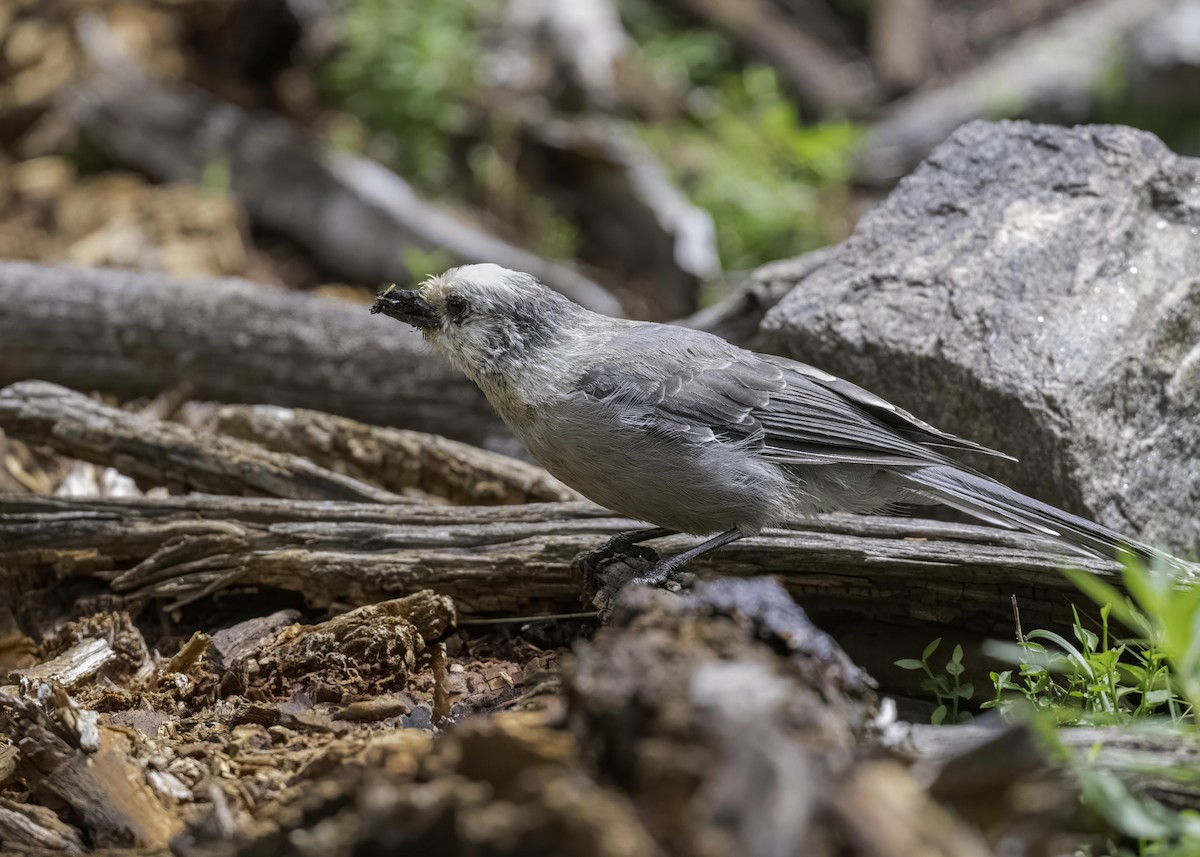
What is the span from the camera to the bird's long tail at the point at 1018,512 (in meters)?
3.77

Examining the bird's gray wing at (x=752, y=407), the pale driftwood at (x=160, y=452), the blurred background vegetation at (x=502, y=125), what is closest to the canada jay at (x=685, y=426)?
the bird's gray wing at (x=752, y=407)

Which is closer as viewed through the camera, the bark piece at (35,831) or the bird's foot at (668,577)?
the bark piece at (35,831)

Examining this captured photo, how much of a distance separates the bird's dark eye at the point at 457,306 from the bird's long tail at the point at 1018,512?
5.76ft

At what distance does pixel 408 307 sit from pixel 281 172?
4.90 metres

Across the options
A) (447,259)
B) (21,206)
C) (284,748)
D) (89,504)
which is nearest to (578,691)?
(284,748)

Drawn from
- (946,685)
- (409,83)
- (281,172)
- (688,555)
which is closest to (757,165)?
(409,83)

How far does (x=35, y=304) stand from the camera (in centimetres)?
636

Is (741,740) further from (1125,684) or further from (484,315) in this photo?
(484,315)

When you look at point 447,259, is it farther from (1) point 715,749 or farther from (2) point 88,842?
(1) point 715,749

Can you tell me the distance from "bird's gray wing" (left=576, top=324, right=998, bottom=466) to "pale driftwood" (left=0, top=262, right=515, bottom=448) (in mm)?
1938

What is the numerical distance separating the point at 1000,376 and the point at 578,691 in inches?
112

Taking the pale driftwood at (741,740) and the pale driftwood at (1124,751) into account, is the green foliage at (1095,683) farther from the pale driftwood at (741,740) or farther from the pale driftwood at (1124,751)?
the pale driftwood at (741,740)

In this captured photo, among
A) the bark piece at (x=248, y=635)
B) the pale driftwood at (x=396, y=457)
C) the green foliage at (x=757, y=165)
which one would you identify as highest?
the green foliage at (x=757, y=165)

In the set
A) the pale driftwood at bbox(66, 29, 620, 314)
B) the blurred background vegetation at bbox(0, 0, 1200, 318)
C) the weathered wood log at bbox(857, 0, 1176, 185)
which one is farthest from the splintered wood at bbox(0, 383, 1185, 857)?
the weathered wood log at bbox(857, 0, 1176, 185)
